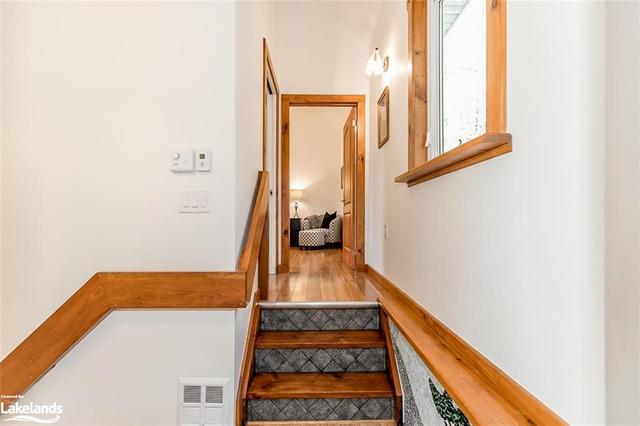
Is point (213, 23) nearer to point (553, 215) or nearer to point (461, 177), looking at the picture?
point (461, 177)

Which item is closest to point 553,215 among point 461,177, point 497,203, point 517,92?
point 497,203

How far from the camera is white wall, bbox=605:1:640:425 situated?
0.70 meters

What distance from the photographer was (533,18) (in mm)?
1000

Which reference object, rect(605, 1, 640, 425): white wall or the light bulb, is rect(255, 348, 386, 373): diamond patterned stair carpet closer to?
rect(605, 1, 640, 425): white wall

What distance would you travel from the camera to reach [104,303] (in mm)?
1481

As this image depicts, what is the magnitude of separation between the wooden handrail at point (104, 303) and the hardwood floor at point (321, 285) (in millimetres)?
1012

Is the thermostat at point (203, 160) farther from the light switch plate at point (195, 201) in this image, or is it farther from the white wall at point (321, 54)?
the white wall at point (321, 54)

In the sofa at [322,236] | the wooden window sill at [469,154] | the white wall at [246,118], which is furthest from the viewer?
the sofa at [322,236]

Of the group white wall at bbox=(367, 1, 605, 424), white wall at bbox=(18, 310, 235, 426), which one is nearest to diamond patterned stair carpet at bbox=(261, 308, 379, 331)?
white wall at bbox=(18, 310, 235, 426)

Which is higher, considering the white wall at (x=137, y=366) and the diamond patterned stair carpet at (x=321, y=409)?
the white wall at (x=137, y=366)

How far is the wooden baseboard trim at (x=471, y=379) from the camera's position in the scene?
101 centimetres

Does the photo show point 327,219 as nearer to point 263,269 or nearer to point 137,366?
point 263,269

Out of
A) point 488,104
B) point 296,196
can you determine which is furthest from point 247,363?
point 296,196

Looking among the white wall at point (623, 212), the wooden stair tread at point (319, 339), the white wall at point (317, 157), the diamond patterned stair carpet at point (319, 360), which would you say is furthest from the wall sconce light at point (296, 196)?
the white wall at point (623, 212)
